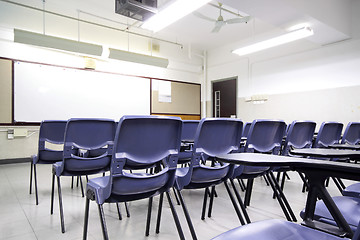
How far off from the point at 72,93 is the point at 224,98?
4.74m

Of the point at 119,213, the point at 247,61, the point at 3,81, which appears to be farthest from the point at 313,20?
the point at 3,81

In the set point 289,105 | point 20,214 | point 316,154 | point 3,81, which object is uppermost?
point 3,81

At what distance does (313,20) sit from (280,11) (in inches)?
28.8

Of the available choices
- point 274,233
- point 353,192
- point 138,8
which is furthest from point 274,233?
point 138,8

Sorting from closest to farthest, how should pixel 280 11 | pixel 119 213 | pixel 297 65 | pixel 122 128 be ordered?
pixel 122 128
pixel 119 213
pixel 280 11
pixel 297 65

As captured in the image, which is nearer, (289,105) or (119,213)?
(119,213)

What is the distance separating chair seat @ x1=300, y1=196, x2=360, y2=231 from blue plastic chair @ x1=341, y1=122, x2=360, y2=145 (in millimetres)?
1832

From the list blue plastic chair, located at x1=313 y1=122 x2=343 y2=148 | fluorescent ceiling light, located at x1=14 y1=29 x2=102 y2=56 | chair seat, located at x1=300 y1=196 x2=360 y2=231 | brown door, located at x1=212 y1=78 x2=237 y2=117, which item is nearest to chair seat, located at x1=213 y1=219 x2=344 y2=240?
chair seat, located at x1=300 y1=196 x2=360 y2=231

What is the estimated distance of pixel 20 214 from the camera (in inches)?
80.4

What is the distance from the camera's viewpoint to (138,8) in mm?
3373

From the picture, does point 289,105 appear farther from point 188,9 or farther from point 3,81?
point 3,81

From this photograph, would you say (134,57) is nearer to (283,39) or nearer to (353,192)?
(283,39)

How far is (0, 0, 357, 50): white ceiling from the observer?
3.79 metres

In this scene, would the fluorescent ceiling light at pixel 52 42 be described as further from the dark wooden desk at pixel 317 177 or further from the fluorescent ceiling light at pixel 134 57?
the dark wooden desk at pixel 317 177
